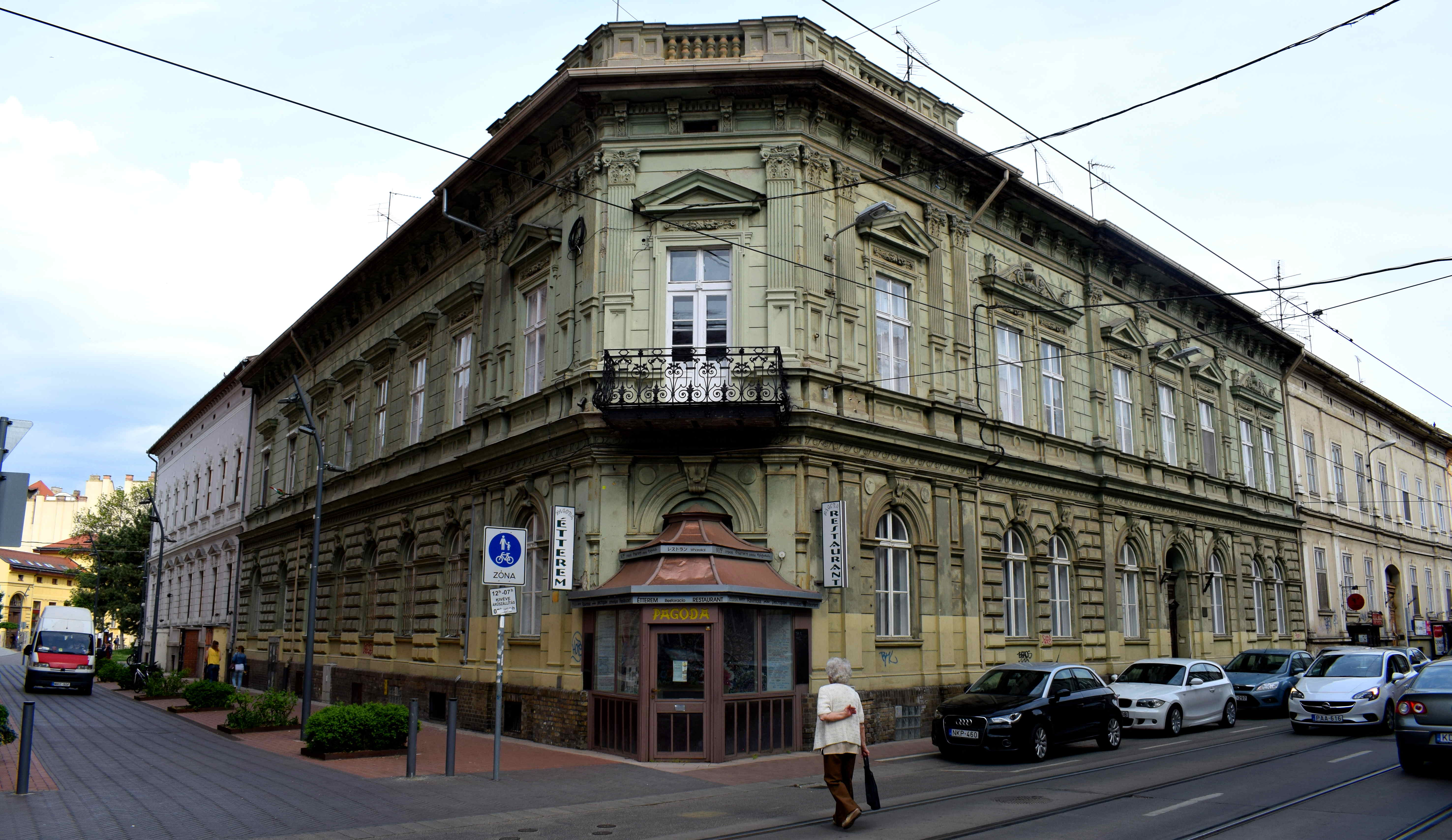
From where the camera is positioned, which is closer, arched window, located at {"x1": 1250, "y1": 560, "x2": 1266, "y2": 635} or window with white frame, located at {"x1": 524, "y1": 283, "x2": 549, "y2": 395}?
window with white frame, located at {"x1": 524, "y1": 283, "x2": 549, "y2": 395}

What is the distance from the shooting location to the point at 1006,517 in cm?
2223

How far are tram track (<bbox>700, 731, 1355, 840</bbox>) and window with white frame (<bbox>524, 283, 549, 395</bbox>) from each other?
11732mm

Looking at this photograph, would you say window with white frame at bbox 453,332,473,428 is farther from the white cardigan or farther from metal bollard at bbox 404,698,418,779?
the white cardigan

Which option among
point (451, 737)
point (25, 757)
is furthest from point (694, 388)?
point (25, 757)

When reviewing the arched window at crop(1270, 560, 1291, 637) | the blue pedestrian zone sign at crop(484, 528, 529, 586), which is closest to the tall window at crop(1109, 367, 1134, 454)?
the arched window at crop(1270, 560, 1291, 637)

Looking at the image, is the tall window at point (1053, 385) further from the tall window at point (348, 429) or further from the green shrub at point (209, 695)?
the green shrub at point (209, 695)

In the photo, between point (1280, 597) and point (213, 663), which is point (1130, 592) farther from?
point (213, 663)

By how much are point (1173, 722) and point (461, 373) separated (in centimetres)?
1726

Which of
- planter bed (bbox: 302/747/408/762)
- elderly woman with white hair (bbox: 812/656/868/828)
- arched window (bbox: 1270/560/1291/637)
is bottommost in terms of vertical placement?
planter bed (bbox: 302/747/408/762)

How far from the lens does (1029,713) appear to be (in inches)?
617

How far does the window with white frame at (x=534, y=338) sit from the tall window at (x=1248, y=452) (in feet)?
78.3

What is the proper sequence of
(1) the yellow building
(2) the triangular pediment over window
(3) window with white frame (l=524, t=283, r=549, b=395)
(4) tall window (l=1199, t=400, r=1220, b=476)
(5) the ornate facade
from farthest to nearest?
(1) the yellow building → (4) tall window (l=1199, t=400, r=1220, b=476) → (3) window with white frame (l=524, t=283, r=549, b=395) → (2) the triangular pediment over window → (5) the ornate facade

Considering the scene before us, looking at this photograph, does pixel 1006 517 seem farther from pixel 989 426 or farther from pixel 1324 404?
pixel 1324 404

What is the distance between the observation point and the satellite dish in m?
19.2
